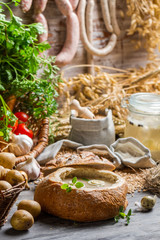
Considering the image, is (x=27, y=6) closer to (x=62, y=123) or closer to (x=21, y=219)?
(x=62, y=123)

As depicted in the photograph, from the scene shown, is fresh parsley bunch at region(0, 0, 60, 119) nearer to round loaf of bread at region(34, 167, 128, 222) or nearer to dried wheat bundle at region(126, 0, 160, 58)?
round loaf of bread at region(34, 167, 128, 222)

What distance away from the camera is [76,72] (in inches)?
118

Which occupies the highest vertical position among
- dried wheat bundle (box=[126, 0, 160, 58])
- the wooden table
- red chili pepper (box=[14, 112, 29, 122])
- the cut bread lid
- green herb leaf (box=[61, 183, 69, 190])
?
dried wheat bundle (box=[126, 0, 160, 58])

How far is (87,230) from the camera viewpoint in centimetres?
150

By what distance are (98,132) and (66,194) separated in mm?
763

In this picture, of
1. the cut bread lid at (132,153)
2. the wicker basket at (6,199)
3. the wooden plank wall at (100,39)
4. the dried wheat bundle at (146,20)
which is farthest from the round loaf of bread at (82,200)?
the dried wheat bundle at (146,20)

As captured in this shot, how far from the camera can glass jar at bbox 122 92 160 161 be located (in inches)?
87.0

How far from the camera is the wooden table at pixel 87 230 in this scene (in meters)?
1.46

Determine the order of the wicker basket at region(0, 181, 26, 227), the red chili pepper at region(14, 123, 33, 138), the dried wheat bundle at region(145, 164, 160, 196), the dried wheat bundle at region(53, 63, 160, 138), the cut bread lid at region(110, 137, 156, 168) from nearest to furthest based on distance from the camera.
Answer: the wicker basket at region(0, 181, 26, 227) < the dried wheat bundle at region(145, 164, 160, 196) < the cut bread lid at region(110, 137, 156, 168) < the red chili pepper at region(14, 123, 33, 138) < the dried wheat bundle at region(53, 63, 160, 138)

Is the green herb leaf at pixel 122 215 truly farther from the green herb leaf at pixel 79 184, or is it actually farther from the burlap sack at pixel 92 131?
the burlap sack at pixel 92 131

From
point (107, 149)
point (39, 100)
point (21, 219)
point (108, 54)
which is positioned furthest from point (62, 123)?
point (21, 219)

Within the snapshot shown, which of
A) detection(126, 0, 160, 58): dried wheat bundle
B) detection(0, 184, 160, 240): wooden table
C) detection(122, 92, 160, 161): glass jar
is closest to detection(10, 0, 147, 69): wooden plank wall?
detection(126, 0, 160, 58): dried wheat bundle

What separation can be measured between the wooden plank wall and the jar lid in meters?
0.83

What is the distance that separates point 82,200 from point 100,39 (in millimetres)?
1798
